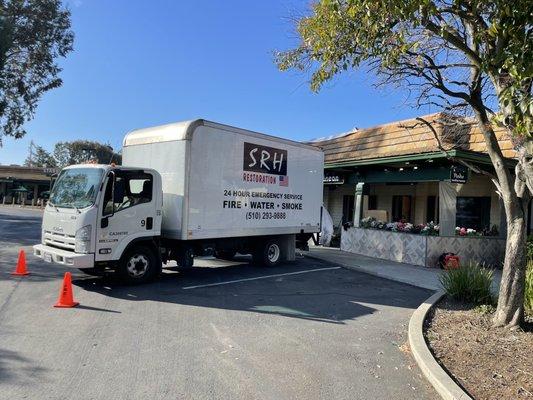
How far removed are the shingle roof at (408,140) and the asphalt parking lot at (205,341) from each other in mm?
6605

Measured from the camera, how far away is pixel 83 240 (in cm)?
864

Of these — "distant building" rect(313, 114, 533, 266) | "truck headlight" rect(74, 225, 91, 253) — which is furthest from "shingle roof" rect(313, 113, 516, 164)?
"truck headlight" rect(74, 225, 91, 253)

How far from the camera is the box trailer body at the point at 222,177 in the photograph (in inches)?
397

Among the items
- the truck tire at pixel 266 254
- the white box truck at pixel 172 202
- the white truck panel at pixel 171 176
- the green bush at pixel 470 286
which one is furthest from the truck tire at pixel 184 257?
the green bush at pixel 470 286

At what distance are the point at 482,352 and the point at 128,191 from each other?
6.84m

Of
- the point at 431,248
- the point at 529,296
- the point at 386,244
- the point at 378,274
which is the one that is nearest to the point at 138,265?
the point at 378,274

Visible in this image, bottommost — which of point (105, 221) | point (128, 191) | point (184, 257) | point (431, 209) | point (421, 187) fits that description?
point (184, 257)

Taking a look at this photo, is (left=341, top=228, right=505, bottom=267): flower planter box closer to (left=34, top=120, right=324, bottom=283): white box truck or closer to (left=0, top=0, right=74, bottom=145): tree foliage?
(left=34, top=120, right=324, bottom=283): white box truck

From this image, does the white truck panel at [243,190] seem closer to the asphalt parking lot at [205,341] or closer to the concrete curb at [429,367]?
the asphalt parking lot at [205,341]

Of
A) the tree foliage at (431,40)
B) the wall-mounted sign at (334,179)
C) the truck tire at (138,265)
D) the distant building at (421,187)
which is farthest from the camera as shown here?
the wall-mounted sign at (334,179)

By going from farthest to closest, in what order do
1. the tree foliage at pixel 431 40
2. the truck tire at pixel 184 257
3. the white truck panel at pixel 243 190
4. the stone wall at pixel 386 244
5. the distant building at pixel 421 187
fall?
the stone wall at pixel 386 244 < the distant building at pixel 421 187 < the truck tire at pixel 184 257 < the white truck panel at pixel 243 190 < the tree foliage at pixel 431 40

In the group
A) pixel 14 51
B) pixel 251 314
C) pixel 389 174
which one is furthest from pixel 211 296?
pixel 14 51

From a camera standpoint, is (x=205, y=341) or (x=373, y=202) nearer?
(x=205, y=341)

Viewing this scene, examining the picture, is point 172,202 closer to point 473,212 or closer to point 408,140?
point 408,140
